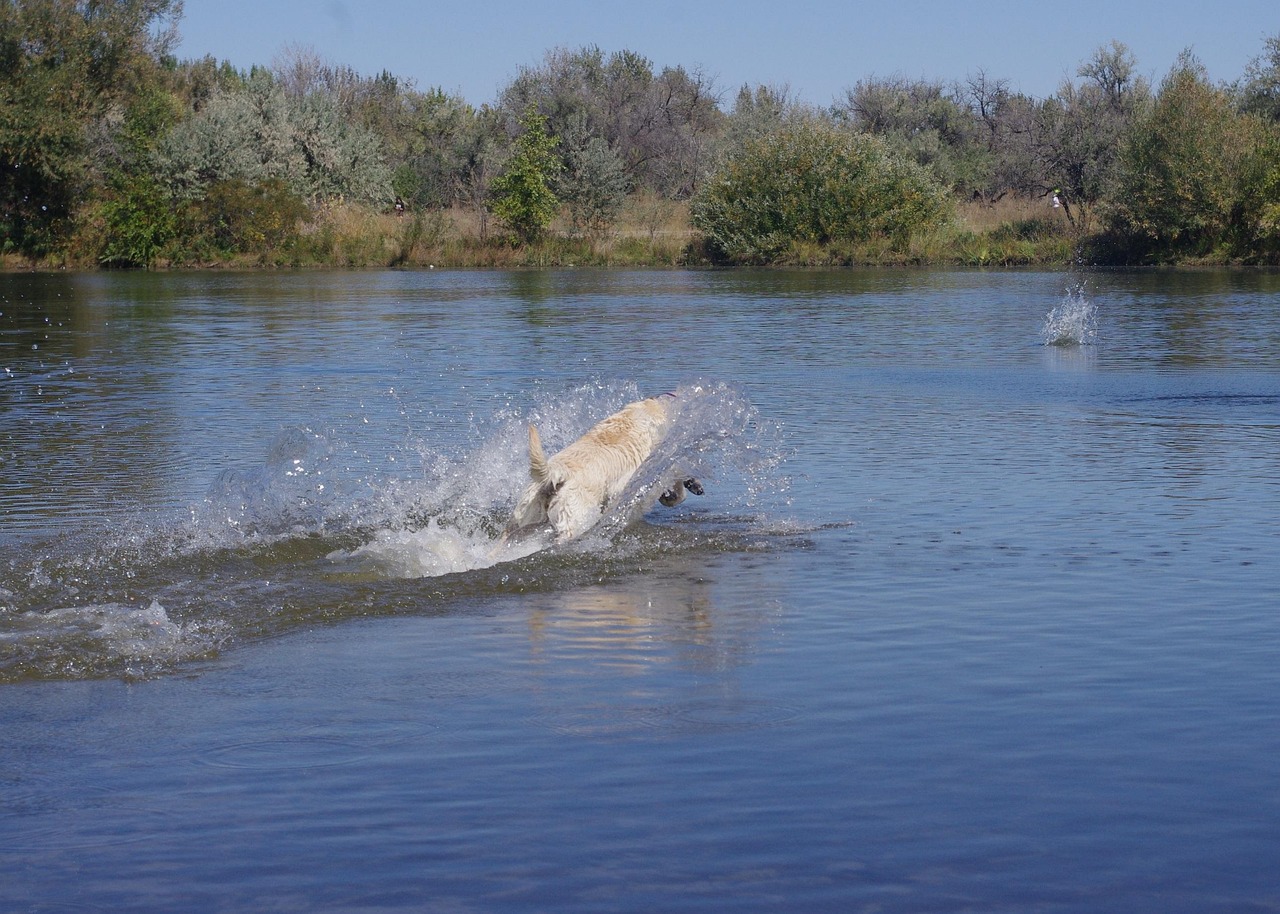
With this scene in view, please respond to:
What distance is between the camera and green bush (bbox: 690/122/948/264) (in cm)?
5672

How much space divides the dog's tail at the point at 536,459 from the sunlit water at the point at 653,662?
540 mm

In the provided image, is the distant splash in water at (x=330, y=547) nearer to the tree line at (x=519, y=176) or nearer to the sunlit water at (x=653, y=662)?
the sunlit water at (x=653, y=662)

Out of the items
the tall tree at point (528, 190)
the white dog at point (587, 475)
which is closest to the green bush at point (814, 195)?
the tall tree at point (528, 190)

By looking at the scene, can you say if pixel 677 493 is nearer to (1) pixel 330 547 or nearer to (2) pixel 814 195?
(1) pixel 330 547

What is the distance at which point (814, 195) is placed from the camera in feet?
187

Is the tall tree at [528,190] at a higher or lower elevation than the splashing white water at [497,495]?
higher

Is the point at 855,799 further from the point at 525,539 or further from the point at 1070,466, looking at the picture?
the point at 1070,466

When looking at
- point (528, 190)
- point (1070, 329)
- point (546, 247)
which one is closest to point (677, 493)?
point (1070, 329)

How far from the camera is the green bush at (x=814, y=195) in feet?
186

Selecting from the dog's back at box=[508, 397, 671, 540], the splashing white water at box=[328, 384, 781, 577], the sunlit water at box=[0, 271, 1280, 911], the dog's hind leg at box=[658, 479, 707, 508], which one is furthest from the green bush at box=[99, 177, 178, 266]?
the dog's back at box=[508, 397, 671, 540]

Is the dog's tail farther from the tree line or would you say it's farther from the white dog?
the tree line

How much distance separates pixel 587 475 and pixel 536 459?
77cm

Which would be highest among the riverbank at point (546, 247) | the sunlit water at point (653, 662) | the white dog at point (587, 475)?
the riverbank at point (546, 247)

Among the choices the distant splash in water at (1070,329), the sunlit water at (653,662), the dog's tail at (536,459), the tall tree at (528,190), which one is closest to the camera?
the sunlit water at (653,662)
